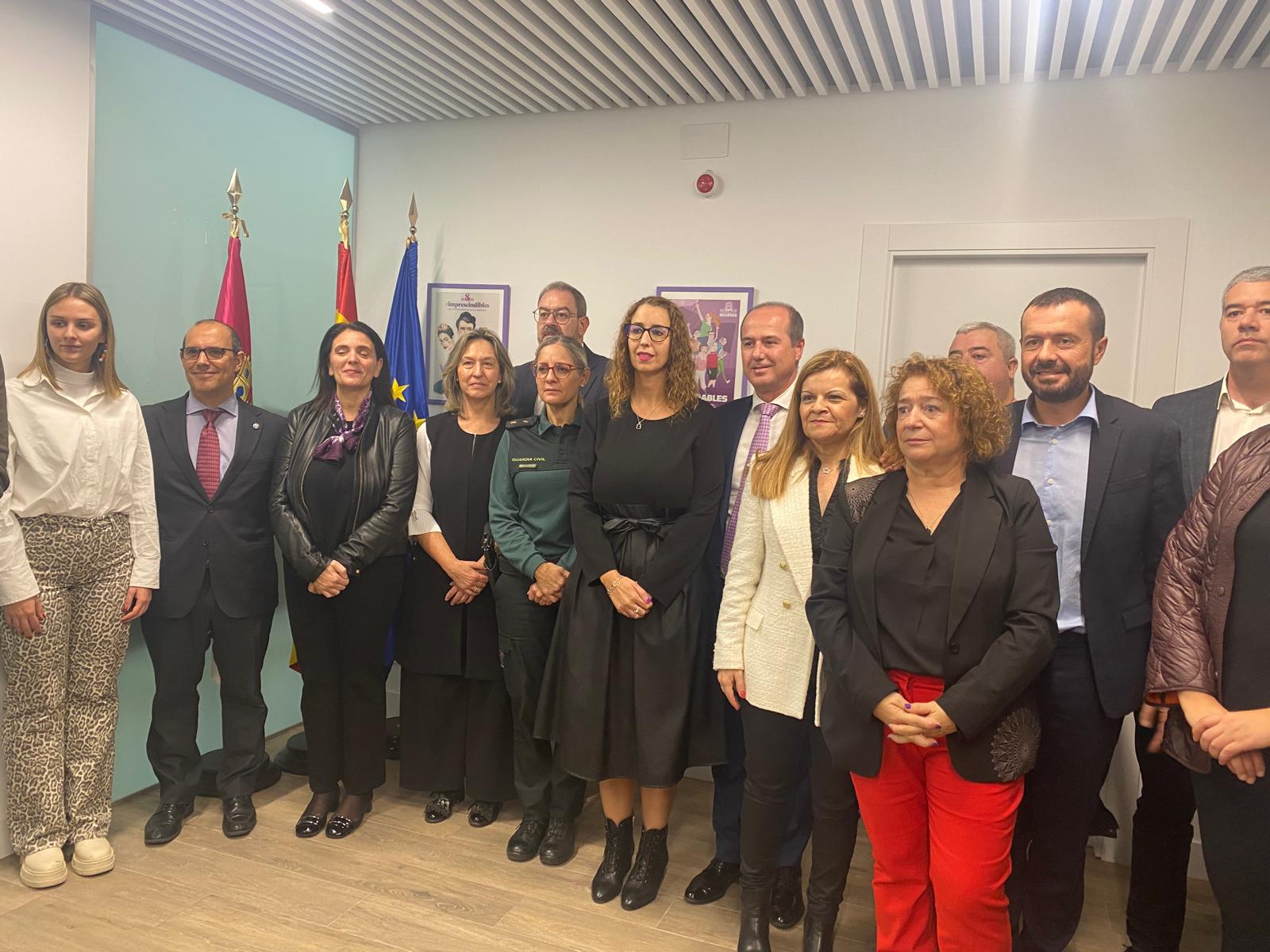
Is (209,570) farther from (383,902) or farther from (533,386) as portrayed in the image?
(533,386)

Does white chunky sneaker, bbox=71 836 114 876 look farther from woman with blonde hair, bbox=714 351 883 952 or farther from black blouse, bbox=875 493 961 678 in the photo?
black blouse, bbox=875 493 961 678

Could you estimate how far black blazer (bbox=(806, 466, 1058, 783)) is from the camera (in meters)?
2.03

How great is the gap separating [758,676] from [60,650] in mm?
2162

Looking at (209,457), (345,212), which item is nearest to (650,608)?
(209,457)

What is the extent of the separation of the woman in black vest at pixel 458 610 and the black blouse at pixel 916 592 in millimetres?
1484

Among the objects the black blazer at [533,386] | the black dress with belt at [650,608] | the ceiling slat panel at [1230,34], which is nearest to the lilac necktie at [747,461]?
the black dress with belt at [650,608]

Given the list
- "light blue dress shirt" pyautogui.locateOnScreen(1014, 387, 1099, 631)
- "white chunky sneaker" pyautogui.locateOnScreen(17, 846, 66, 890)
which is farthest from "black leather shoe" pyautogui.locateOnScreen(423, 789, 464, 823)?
"light blue dress shirt" pyautogui.locateOnScreen(1014, 387, 1099, 631)

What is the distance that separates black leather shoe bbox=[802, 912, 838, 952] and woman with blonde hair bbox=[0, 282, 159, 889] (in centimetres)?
219

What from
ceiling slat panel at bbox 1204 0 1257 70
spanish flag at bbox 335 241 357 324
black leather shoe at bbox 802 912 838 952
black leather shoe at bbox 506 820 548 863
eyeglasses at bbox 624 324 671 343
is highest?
ceiling slat panel at bbox 1204 0 1257 70

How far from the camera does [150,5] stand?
10.7 feet

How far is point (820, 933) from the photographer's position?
8.26ft

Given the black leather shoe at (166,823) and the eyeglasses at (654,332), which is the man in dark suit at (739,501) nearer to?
the eyeglasses at (654,332)

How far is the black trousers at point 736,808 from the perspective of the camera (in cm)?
282

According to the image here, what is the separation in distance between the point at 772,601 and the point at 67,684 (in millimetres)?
2261
